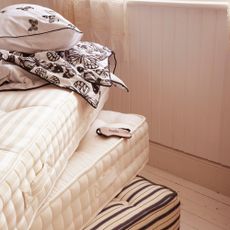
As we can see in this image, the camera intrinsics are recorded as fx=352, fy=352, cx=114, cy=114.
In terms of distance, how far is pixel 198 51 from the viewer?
1.66m

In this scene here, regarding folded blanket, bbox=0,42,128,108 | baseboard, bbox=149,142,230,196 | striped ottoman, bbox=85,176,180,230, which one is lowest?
baseboard, bbox=149,142,230,196

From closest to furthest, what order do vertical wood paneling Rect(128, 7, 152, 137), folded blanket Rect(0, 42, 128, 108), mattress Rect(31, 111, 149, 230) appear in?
mattress Rect(31, 111, 149, 230) → folded blanket Rect(0, 42, 128, 108) → vertical wood paneling Rect(128, 7, 152, 137)

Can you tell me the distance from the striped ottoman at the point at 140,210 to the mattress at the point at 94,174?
0.09ft

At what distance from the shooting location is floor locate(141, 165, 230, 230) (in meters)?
1.59

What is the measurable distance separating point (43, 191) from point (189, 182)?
1.18 meters

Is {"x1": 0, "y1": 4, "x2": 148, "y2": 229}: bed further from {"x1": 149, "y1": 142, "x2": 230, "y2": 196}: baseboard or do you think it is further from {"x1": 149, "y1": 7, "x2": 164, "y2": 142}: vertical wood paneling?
{"x1": 149, "y1": 142, "x2": 230, "y2": 196}: baseboard

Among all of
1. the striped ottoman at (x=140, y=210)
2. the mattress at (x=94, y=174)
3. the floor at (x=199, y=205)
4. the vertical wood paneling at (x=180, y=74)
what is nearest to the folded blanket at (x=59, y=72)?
the mattress at (x=94, y=174)

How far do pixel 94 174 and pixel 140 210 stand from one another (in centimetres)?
19

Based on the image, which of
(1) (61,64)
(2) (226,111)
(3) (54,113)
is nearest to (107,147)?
Result: (3) (54,113)

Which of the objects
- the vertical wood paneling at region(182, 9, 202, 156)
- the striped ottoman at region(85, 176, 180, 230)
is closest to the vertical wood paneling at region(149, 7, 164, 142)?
the vertical wood paneling at region(182, 9, 202, 156)

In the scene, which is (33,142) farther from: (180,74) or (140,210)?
(180,74)

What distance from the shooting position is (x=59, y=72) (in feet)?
4.02

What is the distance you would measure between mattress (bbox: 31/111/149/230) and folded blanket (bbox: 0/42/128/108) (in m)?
0.16

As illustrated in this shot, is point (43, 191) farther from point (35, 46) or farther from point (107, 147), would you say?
point (35, 46)
